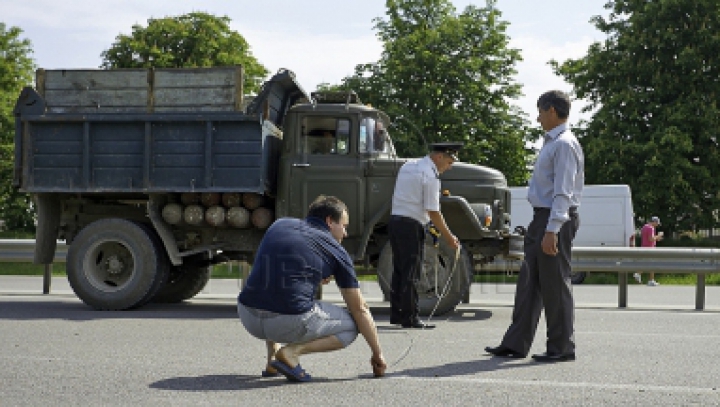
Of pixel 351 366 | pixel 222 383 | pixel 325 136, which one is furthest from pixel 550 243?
pixel 325 136

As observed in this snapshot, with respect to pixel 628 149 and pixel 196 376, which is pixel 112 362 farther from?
pixel 628 149

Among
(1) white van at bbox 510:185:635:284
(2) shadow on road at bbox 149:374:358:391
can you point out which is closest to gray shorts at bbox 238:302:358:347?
(2) shadow on road at bbox 149:374:358:391

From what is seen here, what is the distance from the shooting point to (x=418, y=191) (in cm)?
988

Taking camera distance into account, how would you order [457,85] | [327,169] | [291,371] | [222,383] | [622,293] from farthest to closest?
[457,85] < [622,293] < [327,169] < [222,383] < [291,371]

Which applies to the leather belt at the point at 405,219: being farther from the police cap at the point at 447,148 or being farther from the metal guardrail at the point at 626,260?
the metal guardrail at the point at 626,260

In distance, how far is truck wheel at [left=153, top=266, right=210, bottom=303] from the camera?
1363 cm

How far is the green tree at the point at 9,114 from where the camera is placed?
1768 inches

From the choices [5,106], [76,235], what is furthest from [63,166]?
[5,106]

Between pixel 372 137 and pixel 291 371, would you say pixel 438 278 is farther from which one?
pixel 291 371

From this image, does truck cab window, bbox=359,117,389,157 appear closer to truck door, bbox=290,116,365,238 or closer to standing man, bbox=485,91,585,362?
truck door, bbox=290,116,365,238

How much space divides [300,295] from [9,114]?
42765mm

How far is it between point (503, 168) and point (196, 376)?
33.3m

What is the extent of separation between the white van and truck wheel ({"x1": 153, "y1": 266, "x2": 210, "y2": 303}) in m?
13.9

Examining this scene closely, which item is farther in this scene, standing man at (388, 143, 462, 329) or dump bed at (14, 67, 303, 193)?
dump bed at (14, 67, 303, 193)
